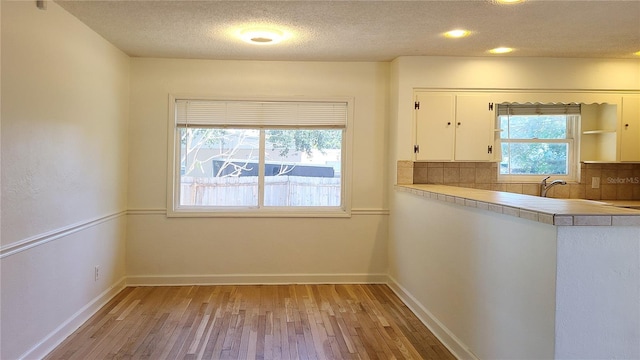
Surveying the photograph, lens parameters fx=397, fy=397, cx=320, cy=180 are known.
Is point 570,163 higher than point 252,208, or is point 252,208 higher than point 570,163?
point 570,163

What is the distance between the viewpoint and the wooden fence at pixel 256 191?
4.14m

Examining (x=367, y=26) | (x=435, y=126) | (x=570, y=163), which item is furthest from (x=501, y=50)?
(x=570, y=163)

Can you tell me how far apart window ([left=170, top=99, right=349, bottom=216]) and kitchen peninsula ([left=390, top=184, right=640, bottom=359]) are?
1.85 m

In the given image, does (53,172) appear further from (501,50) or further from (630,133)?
(630,133)

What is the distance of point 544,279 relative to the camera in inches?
69.0

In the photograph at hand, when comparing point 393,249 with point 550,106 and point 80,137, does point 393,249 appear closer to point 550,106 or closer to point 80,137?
point 550,106

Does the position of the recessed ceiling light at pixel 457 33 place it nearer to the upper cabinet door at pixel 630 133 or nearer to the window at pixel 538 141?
the window at pixel 538 141

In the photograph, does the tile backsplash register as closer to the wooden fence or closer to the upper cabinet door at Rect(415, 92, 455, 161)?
the upper cabinet door at Rect(415, 92, 455, 161)

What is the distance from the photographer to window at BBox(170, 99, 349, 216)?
13.3 ft


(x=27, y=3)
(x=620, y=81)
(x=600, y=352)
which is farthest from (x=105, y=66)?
(x=620, y=81)

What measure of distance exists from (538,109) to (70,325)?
183 inches

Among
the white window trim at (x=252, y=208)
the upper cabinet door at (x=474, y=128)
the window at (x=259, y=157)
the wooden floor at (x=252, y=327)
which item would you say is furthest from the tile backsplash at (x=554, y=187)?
the wooden floor at (x=252, y=327)

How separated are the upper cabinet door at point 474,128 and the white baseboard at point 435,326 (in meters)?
1.42

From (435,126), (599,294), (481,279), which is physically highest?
(435,126)
